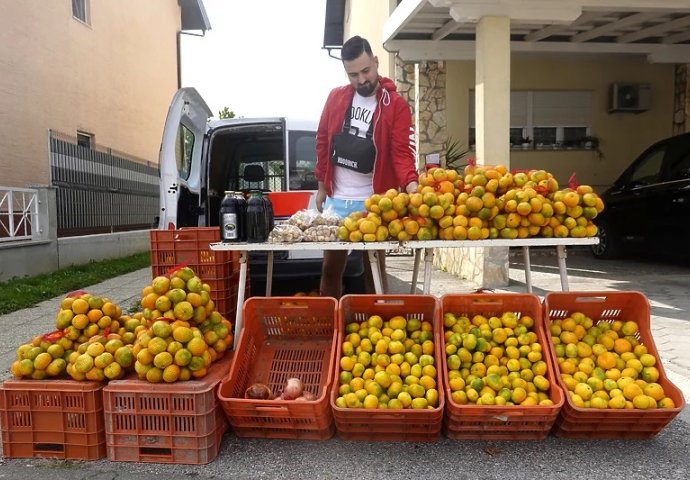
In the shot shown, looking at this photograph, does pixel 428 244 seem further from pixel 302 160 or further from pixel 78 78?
pixel 78 78

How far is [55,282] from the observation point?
25.8 feet

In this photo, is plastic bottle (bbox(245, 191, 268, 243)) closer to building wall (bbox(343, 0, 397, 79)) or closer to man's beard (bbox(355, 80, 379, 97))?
man's beard (bbox(355, 80, 379, 97))

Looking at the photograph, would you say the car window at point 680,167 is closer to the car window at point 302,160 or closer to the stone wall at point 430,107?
the stone wall at point 430,107

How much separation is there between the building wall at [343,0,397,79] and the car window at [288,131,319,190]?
532 centimetres

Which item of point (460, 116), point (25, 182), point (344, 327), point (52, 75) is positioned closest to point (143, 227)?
point (25, 182)

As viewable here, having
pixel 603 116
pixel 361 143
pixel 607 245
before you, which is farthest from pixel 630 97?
pixel 361 143

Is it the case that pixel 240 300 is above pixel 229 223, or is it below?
below

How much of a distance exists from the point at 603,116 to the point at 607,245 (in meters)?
2.97

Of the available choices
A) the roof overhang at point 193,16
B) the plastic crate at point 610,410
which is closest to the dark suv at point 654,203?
the plastic crate at point 610,410

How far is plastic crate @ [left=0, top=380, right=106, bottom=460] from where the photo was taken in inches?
108

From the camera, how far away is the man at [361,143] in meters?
3.85

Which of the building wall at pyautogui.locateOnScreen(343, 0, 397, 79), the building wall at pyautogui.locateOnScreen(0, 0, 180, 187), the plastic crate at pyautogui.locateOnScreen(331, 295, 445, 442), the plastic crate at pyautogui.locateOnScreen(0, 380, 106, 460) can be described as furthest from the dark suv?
the building wall at pyautogui.locateOnScreen(0, 0, 180, 187)

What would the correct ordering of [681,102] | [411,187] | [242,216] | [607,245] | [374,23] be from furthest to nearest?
[374,23], [681,102], [607,245], [411,187], [242,216]

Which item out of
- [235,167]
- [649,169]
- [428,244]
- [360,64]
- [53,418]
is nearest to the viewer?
[53,418]
